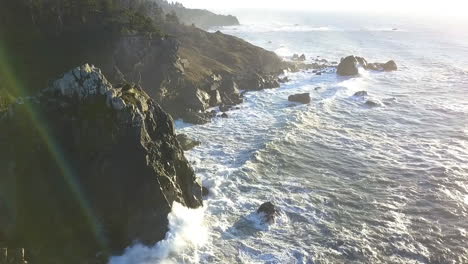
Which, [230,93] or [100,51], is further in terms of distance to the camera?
[230,93]

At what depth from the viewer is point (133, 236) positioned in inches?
1163

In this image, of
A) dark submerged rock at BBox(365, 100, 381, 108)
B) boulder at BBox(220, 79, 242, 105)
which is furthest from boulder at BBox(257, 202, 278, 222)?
dark submerged rock at BBox(365, 100, 381, 108)

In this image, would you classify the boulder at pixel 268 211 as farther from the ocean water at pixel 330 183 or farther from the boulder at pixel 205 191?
the boulder at pixel 205 191

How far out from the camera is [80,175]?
3014cm

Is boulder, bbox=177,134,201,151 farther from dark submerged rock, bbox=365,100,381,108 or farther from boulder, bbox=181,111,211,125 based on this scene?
dark submerged rock, bbox=365,100,381,108

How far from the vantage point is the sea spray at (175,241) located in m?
28.4

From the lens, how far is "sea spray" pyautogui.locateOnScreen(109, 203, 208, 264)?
93.1ft

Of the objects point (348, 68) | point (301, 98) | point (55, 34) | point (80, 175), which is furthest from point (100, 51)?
point (348, 68)

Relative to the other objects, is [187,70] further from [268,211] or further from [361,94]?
[268,211]

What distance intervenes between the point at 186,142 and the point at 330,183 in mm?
18951

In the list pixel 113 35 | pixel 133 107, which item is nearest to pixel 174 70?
pixel 113 35

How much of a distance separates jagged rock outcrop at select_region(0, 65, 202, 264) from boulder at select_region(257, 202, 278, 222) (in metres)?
7.79

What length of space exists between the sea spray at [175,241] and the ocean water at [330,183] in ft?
0.29

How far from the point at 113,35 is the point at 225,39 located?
2884 inches
